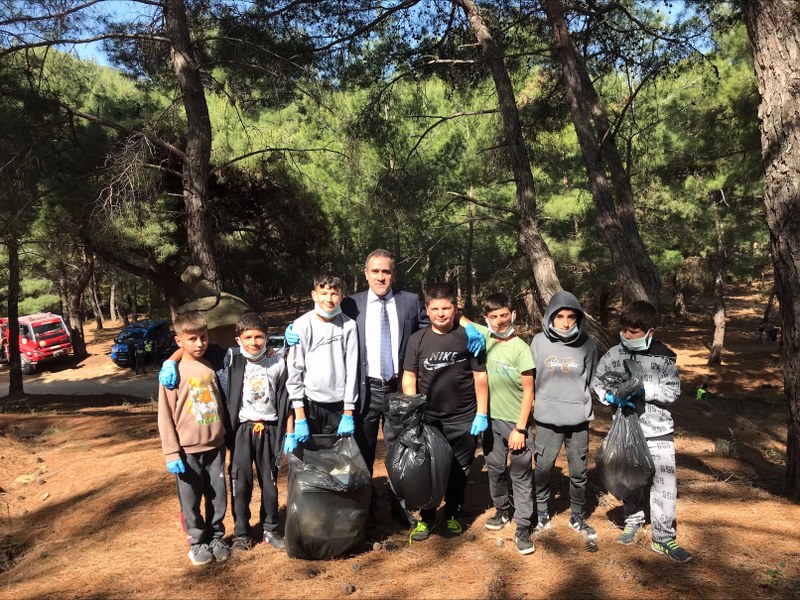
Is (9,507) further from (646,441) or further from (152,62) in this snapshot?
(152,62)

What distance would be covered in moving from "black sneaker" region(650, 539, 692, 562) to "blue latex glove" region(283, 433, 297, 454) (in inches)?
90.6

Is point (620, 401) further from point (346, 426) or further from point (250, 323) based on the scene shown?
point (250, 323)

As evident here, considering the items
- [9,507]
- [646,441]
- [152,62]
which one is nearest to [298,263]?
[152,62]

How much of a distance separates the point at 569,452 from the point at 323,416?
1.63 meters

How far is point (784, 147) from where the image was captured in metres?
4.08

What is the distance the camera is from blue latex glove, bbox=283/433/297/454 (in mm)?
3426

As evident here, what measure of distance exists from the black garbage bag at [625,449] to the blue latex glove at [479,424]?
71cm

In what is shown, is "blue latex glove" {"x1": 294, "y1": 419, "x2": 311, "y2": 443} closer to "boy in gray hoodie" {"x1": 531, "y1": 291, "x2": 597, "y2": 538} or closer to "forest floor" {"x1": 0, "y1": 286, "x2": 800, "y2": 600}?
"forest floor" {"x1": 0, "y1": 286, "x2": 800, "y2": 600}

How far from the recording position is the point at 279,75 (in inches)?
329

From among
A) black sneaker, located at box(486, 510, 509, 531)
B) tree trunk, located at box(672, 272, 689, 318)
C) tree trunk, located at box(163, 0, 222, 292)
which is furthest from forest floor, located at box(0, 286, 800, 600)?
tree trunk, located at box(672, 272, 689, 318)

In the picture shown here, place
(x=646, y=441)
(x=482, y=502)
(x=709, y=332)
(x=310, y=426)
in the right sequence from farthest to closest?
(x=709, y=332) < (x=482, y=502) < (x=310, y=426) < (x=646, y=441)

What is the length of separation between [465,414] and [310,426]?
104cm

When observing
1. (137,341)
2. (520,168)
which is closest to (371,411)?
(520,168)

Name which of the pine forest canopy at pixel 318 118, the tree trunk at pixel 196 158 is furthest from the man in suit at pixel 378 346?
the tree trunk at pixel 196 158
